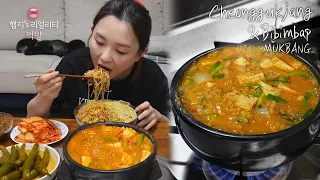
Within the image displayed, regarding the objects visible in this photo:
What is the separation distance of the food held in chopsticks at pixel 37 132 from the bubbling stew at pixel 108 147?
34cm

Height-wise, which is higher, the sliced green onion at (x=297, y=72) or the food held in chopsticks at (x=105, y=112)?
the sliced green onion at (x=297, y=72)

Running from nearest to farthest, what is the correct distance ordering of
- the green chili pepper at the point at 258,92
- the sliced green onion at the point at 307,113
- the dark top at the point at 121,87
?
1. the sliced green onion at the point at 307,113
2. the green chili pepper at the point at 258,92
3. the dark top at the point at 121,87

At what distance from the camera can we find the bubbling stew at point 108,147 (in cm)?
115

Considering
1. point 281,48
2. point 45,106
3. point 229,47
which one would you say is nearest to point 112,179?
point 229,47

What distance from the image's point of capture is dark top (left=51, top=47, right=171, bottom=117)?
1917mm

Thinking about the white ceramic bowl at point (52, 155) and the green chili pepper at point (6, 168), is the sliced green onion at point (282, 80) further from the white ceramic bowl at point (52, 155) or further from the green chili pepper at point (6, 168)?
the green chili pepper at point (6, 168)

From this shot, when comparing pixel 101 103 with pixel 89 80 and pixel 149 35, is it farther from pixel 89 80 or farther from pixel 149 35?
pixel 149 35

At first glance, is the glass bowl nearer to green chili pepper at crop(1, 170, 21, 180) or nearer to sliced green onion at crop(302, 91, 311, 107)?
green chili pepper at crop(1, 170, 21, 180)

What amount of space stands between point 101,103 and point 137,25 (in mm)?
402

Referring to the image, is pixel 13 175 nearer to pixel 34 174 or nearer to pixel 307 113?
pixel 34 174

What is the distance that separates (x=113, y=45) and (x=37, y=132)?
20.4 inches

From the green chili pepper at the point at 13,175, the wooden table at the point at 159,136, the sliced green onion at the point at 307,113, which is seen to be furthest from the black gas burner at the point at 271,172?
the green chili pepper at the point at 13,175

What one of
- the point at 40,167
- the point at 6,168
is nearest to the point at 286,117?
the point at 40,167

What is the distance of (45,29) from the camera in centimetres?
185
